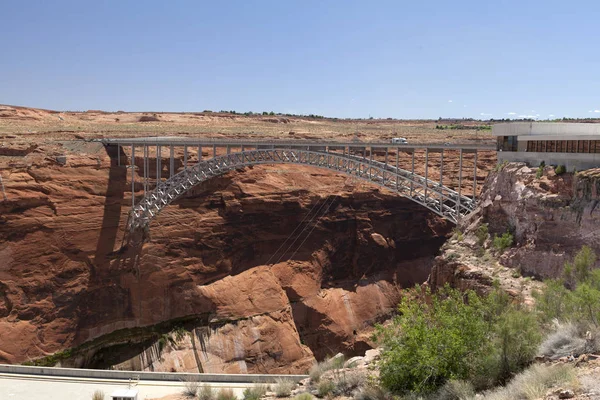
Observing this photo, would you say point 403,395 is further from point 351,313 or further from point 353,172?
point 351,313

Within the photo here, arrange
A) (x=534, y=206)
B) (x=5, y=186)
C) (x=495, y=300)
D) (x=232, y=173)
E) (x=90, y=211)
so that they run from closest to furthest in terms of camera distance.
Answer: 1. (x=495, y=300)
2. (x=534, y=206)
3. (x=5, y=186)
4. (x=90, y=211)
5. (x=232, y=173)

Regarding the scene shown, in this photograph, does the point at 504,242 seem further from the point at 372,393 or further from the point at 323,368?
the point at 372,393

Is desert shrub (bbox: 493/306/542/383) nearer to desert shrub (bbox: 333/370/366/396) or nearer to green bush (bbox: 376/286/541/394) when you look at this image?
green bush (bbox: 376/286/541/394)

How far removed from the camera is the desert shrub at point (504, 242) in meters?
20.1

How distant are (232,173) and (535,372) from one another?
3082cm

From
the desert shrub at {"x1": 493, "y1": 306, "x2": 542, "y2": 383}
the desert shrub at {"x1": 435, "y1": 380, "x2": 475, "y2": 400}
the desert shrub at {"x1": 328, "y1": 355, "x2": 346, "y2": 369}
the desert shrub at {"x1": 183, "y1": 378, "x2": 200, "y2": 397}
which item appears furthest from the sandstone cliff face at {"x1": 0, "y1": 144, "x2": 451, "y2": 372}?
the desert shrub at {"x1": 493, "y1": 306, "x2": 542, "y2": 383}

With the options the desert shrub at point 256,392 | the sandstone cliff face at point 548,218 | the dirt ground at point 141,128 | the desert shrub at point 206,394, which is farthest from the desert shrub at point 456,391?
the dirt ground at point 141,128

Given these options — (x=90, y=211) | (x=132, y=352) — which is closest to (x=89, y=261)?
(x=90, y=211)

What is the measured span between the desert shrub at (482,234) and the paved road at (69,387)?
9.92 metres

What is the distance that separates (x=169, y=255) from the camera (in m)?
36.0

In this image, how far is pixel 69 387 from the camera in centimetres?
2053

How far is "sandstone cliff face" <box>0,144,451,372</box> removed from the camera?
104 feet

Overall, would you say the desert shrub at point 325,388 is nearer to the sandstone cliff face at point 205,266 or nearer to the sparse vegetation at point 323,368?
the sparse vegetation at point 323,368

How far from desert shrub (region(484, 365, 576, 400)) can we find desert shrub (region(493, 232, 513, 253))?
380 inches
